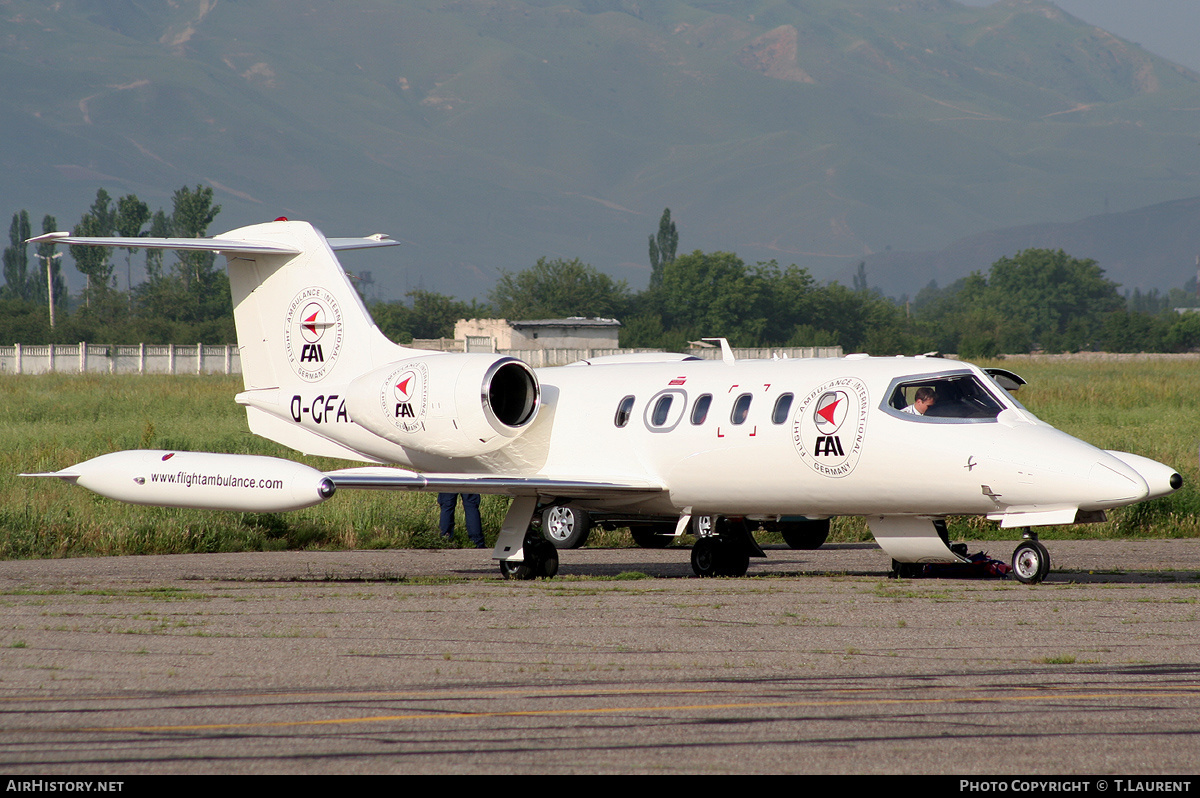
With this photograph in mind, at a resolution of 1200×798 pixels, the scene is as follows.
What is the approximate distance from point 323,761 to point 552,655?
11.4ft

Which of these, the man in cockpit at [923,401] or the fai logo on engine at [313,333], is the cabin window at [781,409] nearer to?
the man in cockpit at [923,401]

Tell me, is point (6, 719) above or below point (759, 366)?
below

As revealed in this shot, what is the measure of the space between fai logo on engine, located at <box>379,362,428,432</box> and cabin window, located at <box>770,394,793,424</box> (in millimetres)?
4563

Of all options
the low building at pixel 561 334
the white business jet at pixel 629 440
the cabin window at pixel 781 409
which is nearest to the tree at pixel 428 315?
the low building at pixel 561 334

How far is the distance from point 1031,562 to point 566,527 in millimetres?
8729

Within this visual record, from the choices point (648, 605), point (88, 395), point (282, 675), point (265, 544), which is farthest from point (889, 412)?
point (88, 395)

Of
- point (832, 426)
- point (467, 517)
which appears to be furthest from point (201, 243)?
point (832, 426)

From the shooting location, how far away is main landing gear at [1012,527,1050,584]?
14133 mm

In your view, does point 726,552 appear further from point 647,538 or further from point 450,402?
point 647,538

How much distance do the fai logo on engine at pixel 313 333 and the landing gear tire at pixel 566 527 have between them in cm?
438

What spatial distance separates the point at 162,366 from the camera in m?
82.9

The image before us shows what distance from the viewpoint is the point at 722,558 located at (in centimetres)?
1669
